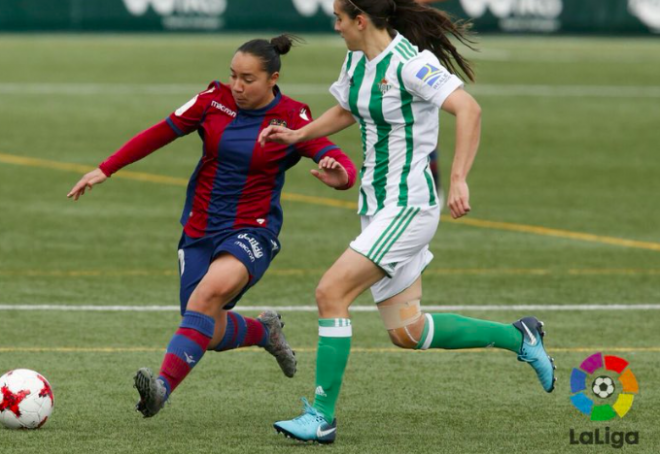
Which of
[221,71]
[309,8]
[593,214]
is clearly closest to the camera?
[593,214]

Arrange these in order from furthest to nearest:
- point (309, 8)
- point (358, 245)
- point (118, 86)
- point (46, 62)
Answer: point (309, 8) → point (46, 62) → point (118, 86) → point (358, 245)

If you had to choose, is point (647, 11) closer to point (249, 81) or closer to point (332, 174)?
point (249, 81)

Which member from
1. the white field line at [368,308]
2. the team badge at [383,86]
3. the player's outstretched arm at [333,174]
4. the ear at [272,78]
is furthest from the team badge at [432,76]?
the white field line at [368,308]

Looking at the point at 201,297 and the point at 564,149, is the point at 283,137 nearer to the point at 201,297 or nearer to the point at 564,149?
the point at 201,297

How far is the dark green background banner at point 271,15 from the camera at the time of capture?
38.8 metres

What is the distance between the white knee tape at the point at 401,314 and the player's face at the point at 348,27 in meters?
1.29

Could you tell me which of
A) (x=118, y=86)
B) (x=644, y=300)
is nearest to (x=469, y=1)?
(x=118, y=86)

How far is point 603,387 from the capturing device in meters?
7.95

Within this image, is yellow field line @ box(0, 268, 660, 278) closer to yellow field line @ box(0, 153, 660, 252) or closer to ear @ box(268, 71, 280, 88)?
yellow field line @ box(0, 153, 660, 252)

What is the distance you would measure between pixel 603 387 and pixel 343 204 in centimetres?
781

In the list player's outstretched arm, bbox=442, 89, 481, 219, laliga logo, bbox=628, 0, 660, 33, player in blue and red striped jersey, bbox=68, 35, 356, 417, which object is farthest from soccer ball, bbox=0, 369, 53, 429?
laliga logo, bbox=628, 0, 660, 33

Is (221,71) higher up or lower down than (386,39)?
lower down

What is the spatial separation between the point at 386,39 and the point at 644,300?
438cm

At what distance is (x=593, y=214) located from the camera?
1503cm
